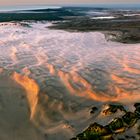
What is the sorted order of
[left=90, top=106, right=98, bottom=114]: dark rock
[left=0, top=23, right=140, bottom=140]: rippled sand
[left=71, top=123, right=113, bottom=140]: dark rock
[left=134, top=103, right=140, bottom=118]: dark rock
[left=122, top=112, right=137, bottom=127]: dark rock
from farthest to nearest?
[left=90, top=106, right=98, bottom=114]: dark rock, [left=0, top=23, right=140, bottom=140]: rippled sand, [left=134, top=103, right=140, bottom=118]: dark rock, [left=122, top=112, right=137, bottom=127]: dark rock, [left=71, top=123, right=113, bottom=140]: dark rock

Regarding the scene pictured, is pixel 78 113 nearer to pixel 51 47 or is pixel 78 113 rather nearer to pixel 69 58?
pixel 69 58

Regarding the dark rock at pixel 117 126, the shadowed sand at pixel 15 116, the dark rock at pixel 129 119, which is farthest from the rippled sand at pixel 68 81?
the dark rock at pixel 129 119

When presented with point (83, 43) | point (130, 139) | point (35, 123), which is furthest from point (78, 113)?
point (83, 43)

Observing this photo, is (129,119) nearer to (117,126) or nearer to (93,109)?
(117,126)

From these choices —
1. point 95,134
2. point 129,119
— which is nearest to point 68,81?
point 129,119

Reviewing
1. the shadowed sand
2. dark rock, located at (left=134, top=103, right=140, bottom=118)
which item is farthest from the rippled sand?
dark rock, located at (left=134, top=103, right=140, bottom=118)

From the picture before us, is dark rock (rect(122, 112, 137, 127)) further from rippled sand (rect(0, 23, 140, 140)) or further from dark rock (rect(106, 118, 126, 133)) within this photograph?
rippled sand (rect(0, 23, 140, 140))

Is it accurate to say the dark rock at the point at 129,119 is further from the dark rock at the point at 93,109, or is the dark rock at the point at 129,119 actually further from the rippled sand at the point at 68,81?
the dark rock at the point at 93,109

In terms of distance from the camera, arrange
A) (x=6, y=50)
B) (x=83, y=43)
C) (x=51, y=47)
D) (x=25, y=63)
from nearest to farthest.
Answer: (x=25, y=63) < (x=6, y=50) < (x=51, y=47) < (x=83, y=43)
